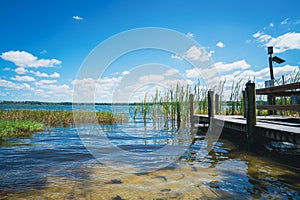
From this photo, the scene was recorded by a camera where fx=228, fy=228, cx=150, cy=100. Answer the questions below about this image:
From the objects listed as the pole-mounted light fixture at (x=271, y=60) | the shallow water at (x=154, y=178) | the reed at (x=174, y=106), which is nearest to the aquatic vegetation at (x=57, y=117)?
the reed at (x=174, y=106)

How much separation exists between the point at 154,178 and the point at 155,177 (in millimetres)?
58

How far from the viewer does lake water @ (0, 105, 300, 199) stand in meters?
3.22

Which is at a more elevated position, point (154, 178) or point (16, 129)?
point (16, 129)

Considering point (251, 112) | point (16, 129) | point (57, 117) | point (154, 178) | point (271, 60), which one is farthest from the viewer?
point (57, 117)

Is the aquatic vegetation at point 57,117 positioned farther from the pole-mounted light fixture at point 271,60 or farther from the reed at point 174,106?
the pole-mounted light fixture at point 271,60

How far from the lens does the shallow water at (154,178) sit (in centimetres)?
322

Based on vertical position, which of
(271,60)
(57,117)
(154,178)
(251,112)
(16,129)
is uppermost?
(271,60)

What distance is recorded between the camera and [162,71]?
12484 millimetres

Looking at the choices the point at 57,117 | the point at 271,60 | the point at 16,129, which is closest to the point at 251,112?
the point at 271,60

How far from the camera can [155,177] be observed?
400cm

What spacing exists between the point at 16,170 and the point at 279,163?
17.6 feet

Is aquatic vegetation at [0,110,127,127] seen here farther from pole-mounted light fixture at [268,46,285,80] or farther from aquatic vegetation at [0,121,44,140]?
pole-mounted light fixture at [268,46,285,80]

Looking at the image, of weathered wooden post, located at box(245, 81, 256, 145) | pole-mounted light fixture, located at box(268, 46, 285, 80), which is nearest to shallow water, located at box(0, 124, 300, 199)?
weathered wooden post, located at box(245, 81, 256, 145)

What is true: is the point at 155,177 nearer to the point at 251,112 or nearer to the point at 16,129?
the point at 251,112
